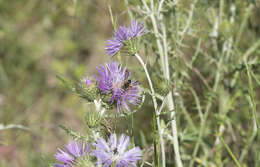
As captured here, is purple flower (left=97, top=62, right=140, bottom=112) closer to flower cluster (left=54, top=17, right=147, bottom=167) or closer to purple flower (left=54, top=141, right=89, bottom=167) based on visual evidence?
flower cluster (left=54, top=17, right=147, bottom=167)

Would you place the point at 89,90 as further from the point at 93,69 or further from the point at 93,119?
the point at 93,69

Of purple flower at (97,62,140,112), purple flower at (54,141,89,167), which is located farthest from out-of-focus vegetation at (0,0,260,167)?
purple flower at (54,141,89,167)

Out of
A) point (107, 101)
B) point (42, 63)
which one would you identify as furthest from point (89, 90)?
point (42, 63)

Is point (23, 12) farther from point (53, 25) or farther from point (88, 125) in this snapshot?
point (88, 125)

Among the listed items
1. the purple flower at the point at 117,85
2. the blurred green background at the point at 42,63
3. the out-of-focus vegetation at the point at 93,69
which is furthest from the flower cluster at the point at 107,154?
the blurred green background at the point at 42,63

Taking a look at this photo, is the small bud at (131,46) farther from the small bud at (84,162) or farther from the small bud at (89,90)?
the small bud at (84,162)

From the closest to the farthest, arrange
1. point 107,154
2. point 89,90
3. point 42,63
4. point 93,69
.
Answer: point 107,154 < point 89,90 < point 93,69 < point 42,63
